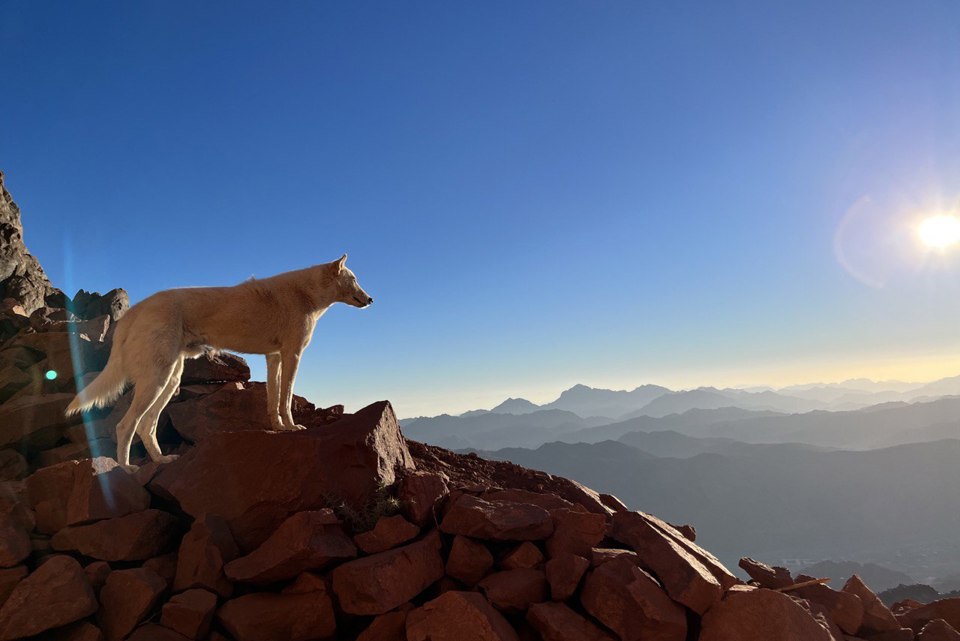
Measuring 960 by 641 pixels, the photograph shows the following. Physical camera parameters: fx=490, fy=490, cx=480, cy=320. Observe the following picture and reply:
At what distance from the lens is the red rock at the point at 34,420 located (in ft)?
38.3

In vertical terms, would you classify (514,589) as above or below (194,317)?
below

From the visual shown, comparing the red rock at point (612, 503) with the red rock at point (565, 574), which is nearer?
the red rock at point (565, 574)

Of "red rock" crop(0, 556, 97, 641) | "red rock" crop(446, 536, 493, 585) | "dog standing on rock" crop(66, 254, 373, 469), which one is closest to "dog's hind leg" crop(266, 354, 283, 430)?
"dog standing on rock" crop(66, 254, 373, 469)

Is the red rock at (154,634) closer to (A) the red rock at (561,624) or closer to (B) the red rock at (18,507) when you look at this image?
(B) the red rock at (18,507)

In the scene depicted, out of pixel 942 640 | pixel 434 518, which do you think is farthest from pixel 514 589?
pixel 942 640

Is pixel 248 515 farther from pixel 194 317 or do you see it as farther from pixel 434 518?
pixel 194 317

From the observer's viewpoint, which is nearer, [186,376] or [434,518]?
[434,518]

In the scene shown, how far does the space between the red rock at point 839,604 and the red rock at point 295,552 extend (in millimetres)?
6104

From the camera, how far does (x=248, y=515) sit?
654 centimetres

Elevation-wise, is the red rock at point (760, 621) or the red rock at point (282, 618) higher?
the red rock at point (282, 618)

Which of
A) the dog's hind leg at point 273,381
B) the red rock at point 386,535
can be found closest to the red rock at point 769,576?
the red rock at point 386,535

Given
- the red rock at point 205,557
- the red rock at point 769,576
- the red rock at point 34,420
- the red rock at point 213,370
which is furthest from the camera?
the red rock at point 213,370

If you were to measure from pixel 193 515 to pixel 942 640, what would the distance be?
9.89 m

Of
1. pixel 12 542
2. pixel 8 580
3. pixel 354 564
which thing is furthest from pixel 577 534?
pixel 12 542
